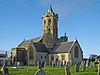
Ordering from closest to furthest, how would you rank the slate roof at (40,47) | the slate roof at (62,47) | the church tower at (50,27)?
the slate roof at (62,47) → the slate roof at (40,47) → the church tower at (50,27)

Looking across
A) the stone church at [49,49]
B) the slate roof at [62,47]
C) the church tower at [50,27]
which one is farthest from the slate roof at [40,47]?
the church tower at [50,27]

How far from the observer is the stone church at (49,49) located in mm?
68262

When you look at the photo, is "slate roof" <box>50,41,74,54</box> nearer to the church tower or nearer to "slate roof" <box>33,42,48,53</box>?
"slate roof" <box>33,42,48,53</box>

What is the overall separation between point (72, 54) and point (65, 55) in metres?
1.86

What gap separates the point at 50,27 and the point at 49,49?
34.5 feet

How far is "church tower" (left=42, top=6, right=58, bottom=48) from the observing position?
8156 centimetres

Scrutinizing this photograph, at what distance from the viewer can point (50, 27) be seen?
82.9m

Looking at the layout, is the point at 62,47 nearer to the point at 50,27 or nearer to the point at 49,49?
the point at 49,49

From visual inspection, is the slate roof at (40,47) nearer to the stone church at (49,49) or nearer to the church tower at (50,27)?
the stone church at (49,49)

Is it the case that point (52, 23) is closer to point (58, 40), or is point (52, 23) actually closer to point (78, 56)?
point (58, 40)

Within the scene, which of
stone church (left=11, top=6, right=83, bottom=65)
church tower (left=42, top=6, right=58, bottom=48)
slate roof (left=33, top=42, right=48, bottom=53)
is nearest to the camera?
stone church (left=11, top=6, right=83, bottom=65)

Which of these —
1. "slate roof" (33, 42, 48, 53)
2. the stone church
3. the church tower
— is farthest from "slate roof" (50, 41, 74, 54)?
the church tower

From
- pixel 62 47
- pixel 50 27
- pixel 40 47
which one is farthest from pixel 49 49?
pixel 50 27

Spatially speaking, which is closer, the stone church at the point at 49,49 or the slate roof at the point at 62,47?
the stone church at the point at 49,49
